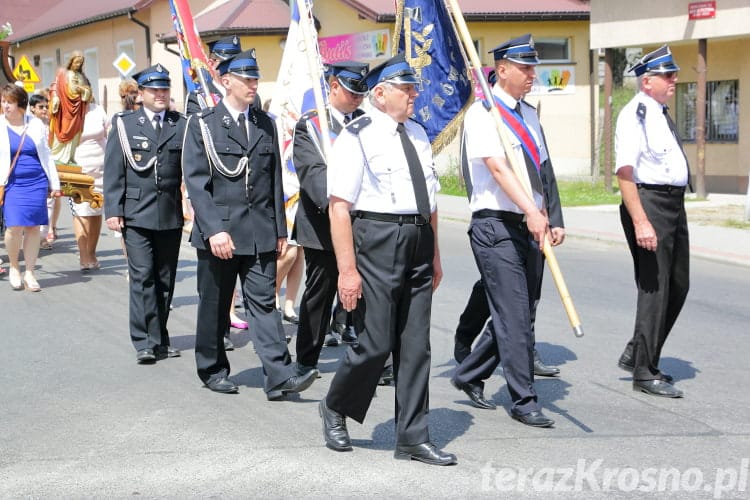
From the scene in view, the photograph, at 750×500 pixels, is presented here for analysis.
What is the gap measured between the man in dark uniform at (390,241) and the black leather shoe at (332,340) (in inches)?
113

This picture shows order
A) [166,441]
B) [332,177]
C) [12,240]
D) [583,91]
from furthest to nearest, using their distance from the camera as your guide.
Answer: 1. [583,91]
2. [12,240]
3. [166,441]
4. [332,177]

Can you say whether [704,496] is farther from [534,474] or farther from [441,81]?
[441,81]

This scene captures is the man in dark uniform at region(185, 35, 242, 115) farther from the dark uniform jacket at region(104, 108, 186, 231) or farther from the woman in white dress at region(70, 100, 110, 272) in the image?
the woman in white dress at region(70, 100, 110, 272)

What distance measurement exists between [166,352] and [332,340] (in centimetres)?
122

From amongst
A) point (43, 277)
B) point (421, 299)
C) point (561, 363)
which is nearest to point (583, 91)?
point (43, 277)

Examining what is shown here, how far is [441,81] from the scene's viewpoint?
7.34m

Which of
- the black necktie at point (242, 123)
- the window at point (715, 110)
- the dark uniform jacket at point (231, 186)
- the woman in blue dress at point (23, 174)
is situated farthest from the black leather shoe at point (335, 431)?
the window at point (715, 110)

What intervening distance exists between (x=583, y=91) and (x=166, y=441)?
23599 millimetres

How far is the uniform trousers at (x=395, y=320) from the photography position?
5293 millimetres

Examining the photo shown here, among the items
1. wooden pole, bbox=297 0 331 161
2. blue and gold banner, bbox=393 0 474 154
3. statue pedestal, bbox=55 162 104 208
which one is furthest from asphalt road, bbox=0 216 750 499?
statue pedestal, bbox=55 162 104 208

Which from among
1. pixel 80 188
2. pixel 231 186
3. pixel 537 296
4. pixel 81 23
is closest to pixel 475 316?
pixel 537 296

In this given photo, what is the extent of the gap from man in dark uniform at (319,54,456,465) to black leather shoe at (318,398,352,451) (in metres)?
0.19

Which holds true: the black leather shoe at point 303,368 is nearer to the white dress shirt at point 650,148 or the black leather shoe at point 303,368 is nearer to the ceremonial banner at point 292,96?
the ceremonial banner at point 292,96

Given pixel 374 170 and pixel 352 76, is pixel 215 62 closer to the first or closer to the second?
pixel 352 76
